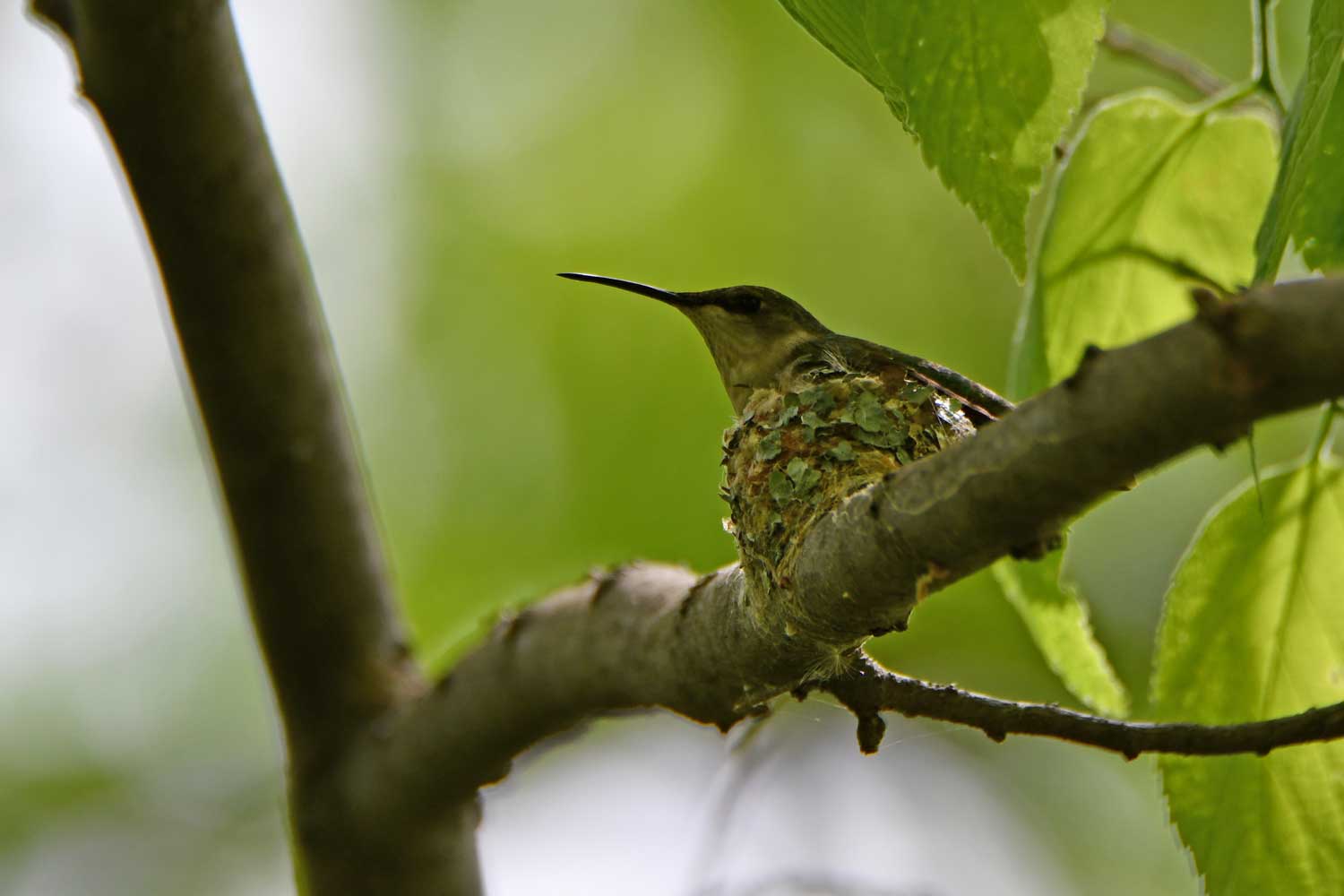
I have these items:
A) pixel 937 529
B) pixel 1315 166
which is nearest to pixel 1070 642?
pixel 1315 166

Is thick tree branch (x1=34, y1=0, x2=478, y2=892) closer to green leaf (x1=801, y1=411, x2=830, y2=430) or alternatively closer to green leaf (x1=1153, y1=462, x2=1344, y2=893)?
green leaf (x1=801, y1=411, x2=830, y2=430)

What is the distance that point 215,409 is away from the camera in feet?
9.45

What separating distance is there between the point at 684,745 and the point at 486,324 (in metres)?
2.16

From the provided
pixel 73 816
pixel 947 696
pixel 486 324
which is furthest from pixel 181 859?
pixel 947 696

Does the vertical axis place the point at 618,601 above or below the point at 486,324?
below

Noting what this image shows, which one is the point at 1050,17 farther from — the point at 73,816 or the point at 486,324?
the point at 73,816

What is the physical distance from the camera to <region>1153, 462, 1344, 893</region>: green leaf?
77.4 inches

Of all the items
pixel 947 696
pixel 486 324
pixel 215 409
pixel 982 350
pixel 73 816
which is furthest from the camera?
pixel 73 816

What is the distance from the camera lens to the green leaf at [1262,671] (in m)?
1.96

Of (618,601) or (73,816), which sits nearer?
(618,601)

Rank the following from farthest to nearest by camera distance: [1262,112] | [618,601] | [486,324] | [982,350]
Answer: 1. [486,324]
2. [982,350]
3. [618,601]
4. [1262,112]

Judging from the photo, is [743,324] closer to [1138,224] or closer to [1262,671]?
[1138,224]

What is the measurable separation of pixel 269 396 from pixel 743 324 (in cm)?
155

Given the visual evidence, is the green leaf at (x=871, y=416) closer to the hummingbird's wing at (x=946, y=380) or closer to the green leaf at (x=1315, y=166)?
the hummingbird's wing at (x=946, y=380)
